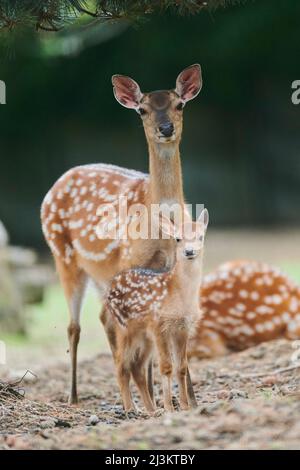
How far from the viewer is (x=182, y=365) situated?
17.9 feet

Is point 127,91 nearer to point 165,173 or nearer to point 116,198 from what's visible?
point 165,173

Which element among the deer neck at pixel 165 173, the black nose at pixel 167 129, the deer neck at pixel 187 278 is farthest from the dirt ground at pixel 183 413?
the black nose at pixel 167 129

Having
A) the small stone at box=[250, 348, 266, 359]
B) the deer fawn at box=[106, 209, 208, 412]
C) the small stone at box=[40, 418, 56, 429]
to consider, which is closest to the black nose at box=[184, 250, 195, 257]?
the deer fawn at box=[106, 209, 208, 412]

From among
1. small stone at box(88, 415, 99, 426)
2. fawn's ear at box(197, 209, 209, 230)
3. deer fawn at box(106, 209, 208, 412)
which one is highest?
fawn's ear at box(197, 209, 209, 230)

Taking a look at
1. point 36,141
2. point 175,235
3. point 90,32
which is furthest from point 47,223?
point 36,141

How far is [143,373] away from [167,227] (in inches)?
33.0

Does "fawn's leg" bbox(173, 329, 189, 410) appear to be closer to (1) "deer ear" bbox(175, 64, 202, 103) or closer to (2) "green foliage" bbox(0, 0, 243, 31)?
(1) "deer ear" bbox(175, 64, 202, 103)

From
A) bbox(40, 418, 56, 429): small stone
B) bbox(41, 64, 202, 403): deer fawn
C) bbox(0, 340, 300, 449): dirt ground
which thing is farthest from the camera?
bbox(41, 64, 202, 403): deer fawn

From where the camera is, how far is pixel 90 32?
1755 cm

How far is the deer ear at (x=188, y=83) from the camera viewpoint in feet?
19.5

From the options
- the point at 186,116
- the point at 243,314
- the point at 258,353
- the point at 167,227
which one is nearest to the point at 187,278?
the point at 167,227

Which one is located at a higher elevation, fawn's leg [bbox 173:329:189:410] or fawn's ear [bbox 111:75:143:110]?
fawn's ear [bbox 111:75:143:110]

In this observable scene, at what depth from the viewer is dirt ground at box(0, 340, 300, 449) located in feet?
13.3

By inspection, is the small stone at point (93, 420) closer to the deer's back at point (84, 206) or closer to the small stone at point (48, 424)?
the small stone at point (48, 424)
